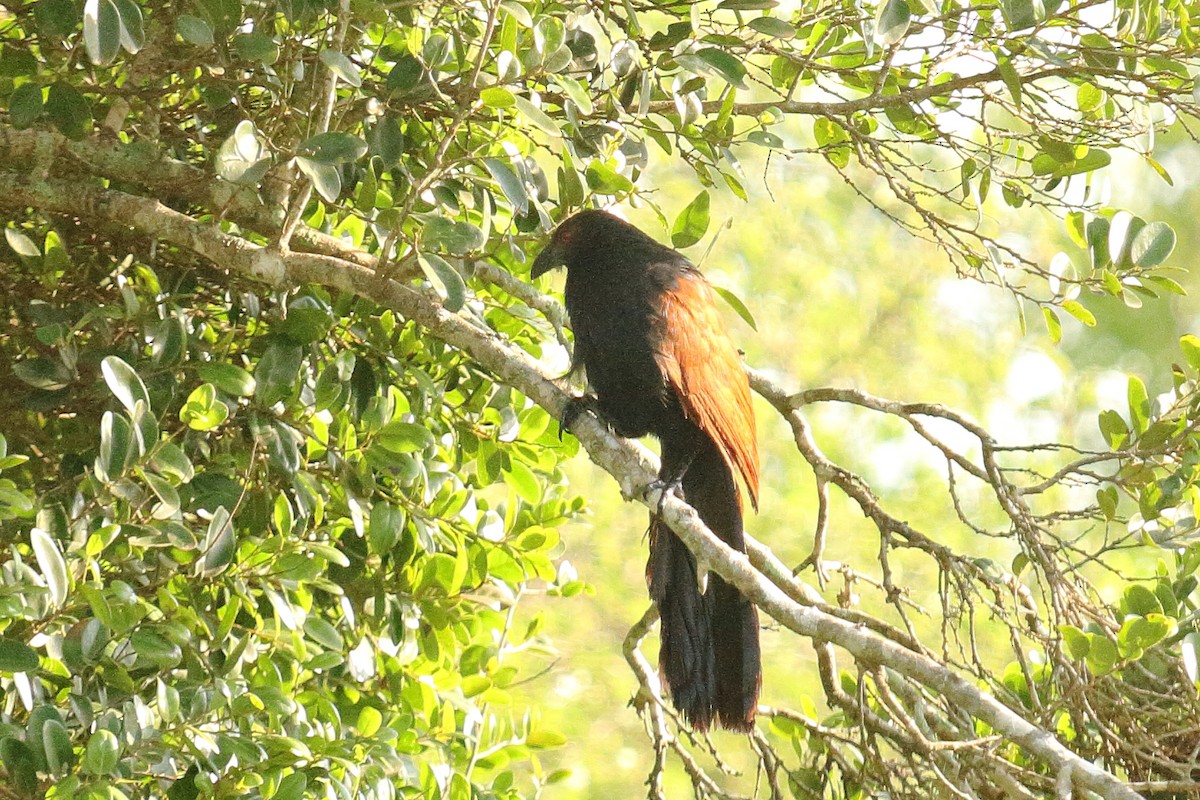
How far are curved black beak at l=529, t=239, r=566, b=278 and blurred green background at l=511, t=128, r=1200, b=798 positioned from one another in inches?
168

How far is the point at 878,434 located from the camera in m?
8.27

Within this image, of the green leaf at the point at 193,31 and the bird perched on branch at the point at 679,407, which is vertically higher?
the green leaf at the point at 193,31

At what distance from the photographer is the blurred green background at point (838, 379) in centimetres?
775

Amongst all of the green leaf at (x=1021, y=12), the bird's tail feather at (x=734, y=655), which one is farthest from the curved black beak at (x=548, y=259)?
the green leaf at (x=1021, y=12)

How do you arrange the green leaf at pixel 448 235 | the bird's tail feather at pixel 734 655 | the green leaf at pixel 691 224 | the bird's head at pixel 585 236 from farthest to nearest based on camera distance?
the bird's head at pixel 585 236, the bird's tail feather at pixel 734 655, the green leaf at pixel 691 224, the green leaf at pixel 448 235

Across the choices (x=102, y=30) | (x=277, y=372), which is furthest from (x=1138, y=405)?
(x=102, y=30)

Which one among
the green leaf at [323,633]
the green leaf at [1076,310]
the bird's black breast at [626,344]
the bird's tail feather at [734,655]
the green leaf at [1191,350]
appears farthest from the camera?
the bird's black breast at [626,344]

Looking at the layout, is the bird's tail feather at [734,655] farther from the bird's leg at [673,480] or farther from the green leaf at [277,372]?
the green leaf at [277,372]

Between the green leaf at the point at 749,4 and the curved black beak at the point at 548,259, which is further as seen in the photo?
the curved black beak at the point at 548,259

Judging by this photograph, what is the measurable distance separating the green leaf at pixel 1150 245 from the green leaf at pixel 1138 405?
21 centimetres

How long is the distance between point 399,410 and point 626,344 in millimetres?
765

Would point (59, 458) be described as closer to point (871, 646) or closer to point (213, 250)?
point (213, 250)

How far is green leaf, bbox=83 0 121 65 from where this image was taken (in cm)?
151

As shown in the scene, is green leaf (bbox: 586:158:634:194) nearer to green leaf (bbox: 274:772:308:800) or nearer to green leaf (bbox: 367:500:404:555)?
green leaf (bbox: 367:500:404:555)
